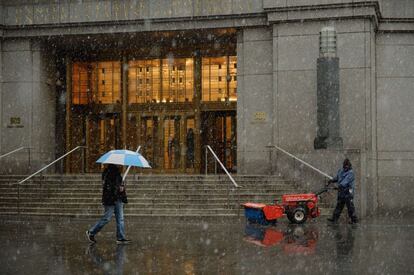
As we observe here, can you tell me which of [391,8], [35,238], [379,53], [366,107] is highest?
[391,8]

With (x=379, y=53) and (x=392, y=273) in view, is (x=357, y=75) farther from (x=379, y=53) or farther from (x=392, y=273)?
(x=392, y=273)

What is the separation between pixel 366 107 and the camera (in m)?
21.6

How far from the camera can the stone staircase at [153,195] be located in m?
18.9

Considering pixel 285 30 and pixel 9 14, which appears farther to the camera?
pixel 9 14

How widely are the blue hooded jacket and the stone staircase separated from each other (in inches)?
105

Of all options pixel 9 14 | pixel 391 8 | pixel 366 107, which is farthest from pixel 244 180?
pixel 9 14

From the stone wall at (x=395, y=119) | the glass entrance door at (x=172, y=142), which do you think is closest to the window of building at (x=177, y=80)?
the glass entrance door at (x=172, y=142)

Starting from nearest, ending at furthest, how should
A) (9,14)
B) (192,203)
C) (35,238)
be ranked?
(35,238)
(192,203)
(9,14)

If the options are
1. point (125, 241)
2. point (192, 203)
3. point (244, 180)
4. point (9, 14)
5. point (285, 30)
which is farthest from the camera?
point (9, 14)

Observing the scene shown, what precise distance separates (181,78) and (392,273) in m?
17.8

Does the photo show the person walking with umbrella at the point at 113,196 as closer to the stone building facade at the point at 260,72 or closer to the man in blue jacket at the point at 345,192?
the man in blue jacket at the point at 345,192

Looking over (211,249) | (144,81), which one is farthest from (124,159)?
(144,81)

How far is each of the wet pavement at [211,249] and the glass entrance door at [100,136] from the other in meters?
9.57

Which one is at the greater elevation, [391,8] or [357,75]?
[391,8]
